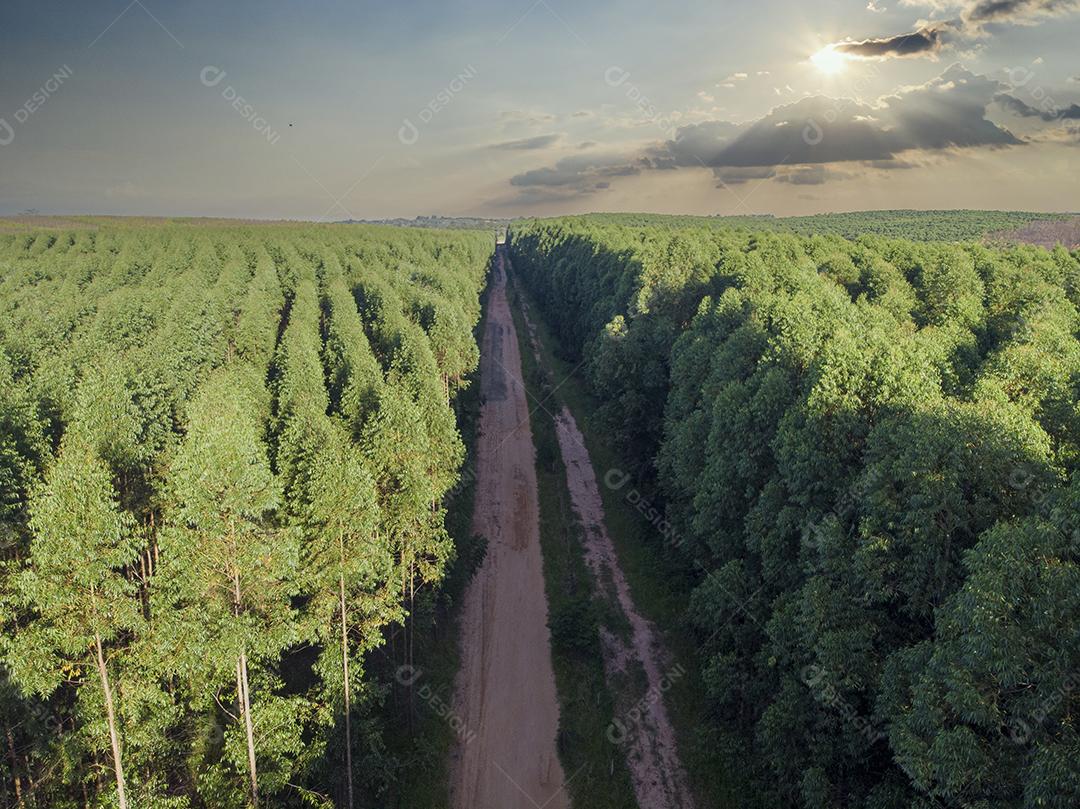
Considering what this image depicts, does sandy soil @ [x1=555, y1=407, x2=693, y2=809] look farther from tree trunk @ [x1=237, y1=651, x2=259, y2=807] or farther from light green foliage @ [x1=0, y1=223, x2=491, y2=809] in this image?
tree trunk @ [x1=237, y1=651, x2=259, y2=807]

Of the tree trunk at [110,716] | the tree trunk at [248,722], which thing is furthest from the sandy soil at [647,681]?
the tree trunk at [110,716]

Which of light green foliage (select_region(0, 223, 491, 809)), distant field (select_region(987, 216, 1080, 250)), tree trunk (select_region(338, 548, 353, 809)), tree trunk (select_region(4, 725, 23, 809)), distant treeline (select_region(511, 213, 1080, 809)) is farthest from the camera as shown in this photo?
distant field (select_region(987, 216, 1080, 250))

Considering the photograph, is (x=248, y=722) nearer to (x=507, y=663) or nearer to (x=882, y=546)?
(x=507, y=663)

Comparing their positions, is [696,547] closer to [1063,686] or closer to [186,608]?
[1063,686]

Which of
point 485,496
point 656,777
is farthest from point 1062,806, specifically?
point 485,496

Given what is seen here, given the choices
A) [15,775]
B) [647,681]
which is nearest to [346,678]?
[15,775]

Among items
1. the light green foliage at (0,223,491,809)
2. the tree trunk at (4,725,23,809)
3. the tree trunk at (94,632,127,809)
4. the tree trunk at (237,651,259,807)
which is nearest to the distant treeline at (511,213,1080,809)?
the light green foliage at (0,223,491,809)
